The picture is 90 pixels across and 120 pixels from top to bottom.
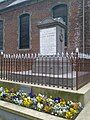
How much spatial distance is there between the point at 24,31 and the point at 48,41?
9939 mm

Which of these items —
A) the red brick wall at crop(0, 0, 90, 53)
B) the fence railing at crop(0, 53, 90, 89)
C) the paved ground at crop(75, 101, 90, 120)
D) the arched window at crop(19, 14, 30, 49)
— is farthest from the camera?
the arched window at crop(19, 14, 30, 49)

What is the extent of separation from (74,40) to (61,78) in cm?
785

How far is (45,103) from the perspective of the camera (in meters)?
5.71

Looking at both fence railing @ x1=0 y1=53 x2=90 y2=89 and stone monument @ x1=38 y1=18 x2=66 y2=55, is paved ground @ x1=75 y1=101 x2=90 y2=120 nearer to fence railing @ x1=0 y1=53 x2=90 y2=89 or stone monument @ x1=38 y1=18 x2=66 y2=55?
fence railing @ x1=0 y1=53 x2=90 y2=89

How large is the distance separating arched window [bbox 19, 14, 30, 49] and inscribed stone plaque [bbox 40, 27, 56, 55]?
884cm

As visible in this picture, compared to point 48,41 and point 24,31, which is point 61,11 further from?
point 48,41

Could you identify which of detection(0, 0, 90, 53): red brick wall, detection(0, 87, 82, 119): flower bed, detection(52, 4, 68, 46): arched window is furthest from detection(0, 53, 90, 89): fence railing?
detection(52, 4, 68, 46): arched window

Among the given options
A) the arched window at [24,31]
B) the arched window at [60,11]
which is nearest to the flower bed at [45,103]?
the arched window at [60,11]

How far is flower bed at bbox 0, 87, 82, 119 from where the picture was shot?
16.9ft

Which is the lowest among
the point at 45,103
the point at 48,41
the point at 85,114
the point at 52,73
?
the point at 85,114

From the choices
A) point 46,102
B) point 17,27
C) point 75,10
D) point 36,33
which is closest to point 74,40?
point 75,10

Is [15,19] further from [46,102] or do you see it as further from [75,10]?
[46,102]

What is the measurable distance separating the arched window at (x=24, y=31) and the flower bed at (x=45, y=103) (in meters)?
11.7

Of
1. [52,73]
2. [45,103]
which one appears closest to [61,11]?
[52,73]
